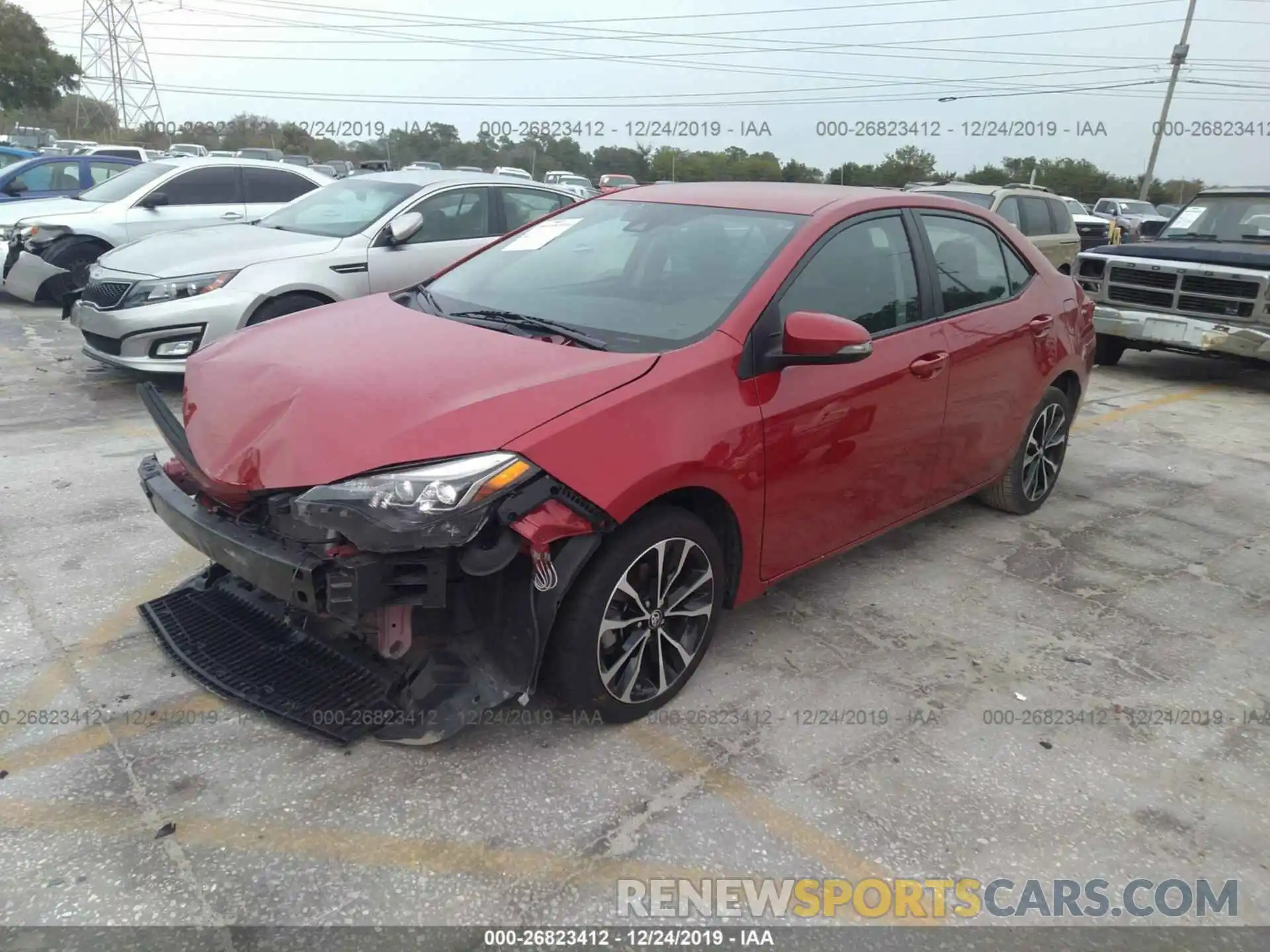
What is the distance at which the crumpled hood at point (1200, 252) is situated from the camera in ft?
27.2

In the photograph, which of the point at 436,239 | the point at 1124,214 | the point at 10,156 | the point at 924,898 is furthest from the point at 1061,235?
the point at 1124,214

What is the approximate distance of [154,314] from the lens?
20.5 ft

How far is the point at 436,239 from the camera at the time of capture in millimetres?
7383

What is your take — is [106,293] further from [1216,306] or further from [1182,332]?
[1216,306]

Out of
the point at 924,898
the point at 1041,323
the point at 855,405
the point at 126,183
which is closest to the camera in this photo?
the point at 924,898

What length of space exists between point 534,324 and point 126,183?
8.47m

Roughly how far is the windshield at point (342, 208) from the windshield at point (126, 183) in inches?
110

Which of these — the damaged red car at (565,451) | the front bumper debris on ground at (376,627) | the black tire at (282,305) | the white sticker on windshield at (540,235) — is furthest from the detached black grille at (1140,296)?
the front bumper debris on ground at (376,627)

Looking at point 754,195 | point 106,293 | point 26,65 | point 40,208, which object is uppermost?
point 26,65

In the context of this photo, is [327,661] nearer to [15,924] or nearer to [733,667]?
[15,924]

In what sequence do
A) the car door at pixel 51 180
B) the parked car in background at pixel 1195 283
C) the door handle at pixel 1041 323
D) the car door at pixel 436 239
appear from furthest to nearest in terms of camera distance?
the car door at pixel 51 180 < the parked car in background at pixel 1195 283 < the car door at pixel 436 239 < the door handle at pixel 1041 323

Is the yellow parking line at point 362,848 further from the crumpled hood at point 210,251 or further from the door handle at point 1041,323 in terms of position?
the crumpled hood at point 210,251

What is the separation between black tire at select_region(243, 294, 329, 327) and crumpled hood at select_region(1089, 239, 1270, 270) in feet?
25.6

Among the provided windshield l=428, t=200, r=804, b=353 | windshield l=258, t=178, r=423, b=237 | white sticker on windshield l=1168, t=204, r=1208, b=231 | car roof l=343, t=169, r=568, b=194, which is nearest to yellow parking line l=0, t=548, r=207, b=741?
windshield l=428, t=200, r=804, b=353
